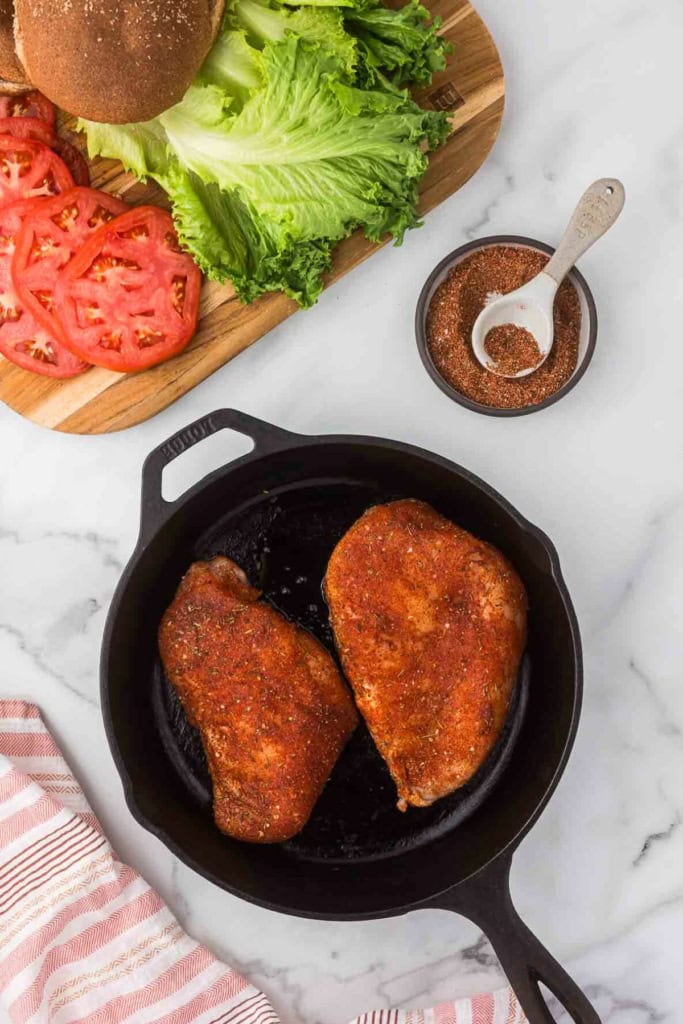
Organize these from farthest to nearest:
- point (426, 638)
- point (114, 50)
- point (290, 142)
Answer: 1. point (426, 638)
2. point (290, 142)
3. point (114, 50)

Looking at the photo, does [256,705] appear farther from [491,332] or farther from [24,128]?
[24,128]

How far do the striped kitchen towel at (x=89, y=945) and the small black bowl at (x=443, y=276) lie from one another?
1.47 m

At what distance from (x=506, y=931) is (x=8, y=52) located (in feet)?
7.67

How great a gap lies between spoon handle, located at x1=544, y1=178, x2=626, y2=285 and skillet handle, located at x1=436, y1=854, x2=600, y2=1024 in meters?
1.43

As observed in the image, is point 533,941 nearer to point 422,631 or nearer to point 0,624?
point 422,631

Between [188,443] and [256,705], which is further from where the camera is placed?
[256,705]

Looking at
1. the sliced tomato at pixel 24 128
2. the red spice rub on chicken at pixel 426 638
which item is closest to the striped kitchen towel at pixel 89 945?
the red spice rub on chicken at pixel 426 638

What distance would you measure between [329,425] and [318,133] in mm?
742

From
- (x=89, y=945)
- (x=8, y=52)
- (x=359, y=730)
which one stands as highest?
(x=8, y=52)

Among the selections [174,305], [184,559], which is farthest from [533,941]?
[174,305]

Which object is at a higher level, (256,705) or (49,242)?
(49,242)

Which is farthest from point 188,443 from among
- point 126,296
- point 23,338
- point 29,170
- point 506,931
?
point 506,931

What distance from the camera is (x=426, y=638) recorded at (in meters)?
2.33

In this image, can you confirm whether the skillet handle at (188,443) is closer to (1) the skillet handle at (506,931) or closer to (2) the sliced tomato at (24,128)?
(2) the sliced tomato at (24,128)
